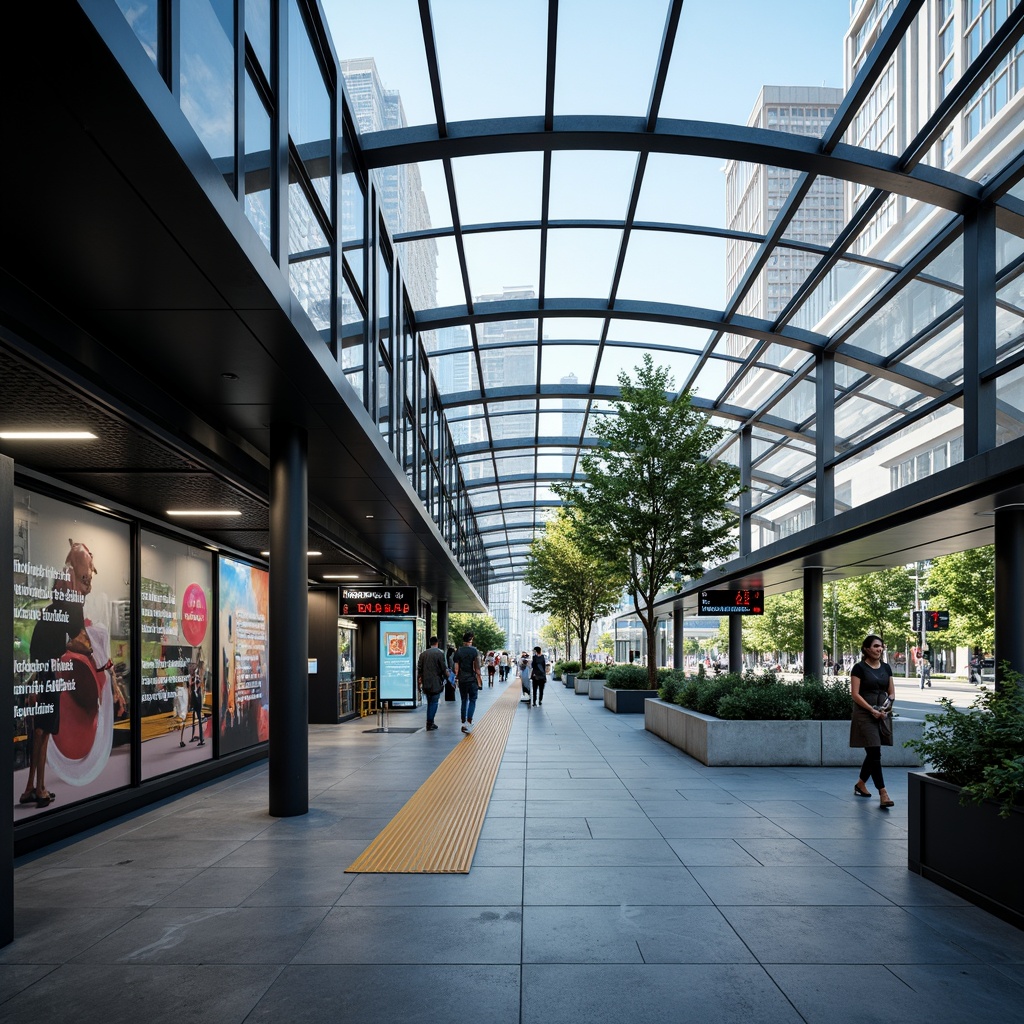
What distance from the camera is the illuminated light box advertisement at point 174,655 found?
1127 centimetres

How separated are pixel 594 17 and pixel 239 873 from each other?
9975 mm

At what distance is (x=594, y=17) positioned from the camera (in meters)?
11.0

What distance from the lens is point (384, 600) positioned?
22.0 m

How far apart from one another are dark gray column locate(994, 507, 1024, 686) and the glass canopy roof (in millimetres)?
1512

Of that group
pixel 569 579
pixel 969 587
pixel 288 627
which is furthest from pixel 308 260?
pixel 969 587

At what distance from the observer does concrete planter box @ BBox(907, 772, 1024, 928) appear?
5957 millimetres

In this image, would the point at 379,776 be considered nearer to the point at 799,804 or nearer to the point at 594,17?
the point at 799,804

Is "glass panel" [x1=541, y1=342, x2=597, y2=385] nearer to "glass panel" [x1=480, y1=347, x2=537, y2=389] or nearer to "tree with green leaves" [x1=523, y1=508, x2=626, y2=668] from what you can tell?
"glass panel" [x1=480, y1=347, x2=537, y2=389]

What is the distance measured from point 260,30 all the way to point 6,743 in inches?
215

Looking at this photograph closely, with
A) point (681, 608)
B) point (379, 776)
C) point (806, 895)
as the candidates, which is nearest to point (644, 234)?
point (379, 776)

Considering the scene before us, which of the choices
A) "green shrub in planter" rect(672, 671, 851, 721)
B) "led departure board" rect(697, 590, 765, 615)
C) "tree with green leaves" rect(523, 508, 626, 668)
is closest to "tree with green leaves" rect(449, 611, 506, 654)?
"tree with green leaves" rect(523, 508, 626, 668)

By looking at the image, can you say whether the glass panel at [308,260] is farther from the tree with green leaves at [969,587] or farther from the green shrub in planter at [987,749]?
the tree with green leaves at [969,587]

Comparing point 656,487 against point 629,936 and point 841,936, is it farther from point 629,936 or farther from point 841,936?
point 629,936

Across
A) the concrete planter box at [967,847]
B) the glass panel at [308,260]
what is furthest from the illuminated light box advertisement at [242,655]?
the concrete planter box at [967,847]
